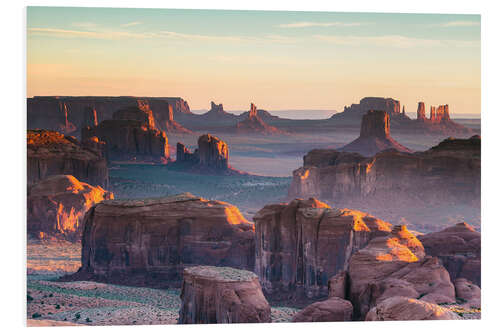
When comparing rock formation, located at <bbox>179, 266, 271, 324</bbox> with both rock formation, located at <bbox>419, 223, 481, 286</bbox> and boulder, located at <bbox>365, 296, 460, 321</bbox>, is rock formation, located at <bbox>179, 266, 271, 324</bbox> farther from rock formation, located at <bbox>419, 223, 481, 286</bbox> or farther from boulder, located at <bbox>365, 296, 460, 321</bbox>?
rock formation, located at <bbox>419, 223, 481, 286</bbox>

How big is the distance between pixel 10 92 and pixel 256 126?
1436 centimetres

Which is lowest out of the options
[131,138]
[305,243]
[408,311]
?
[408,311]

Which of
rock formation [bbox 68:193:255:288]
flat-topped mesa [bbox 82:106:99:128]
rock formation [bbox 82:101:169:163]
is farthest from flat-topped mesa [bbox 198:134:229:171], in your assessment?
flat-topped mesa [bbox 82:106:99:128]

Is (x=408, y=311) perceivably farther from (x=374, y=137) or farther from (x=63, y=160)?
(x=63, y=160)

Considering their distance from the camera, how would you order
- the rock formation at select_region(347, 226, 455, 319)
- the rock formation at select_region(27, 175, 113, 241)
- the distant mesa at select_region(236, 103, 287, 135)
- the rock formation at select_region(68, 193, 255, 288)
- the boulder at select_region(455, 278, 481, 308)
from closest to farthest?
the rock formation at select_region(347, 226, 455, 319), the boulder at select_region(455, 278, 481, 308), the rock formation at select_region(68, 193, 255, 288), the distant mesa at select_region(236, 103, 287, 135), the rock formation at select_region(27, 175, 113, 241)

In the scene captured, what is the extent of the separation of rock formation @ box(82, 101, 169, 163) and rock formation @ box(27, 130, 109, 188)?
1.05m

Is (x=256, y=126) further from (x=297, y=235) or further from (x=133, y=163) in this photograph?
(x=133, y=163)

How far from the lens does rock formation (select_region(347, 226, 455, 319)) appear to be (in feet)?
92.9

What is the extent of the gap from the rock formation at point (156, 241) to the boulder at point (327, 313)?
10.4 metres

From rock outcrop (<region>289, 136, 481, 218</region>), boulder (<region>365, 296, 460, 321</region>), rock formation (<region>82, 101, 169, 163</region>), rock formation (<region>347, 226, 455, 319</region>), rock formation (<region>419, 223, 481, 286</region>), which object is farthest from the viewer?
rock outcrop (<region>289, 136, 481, 218</region>)

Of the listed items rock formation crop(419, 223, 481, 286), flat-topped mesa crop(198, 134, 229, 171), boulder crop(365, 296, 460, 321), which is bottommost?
boulder crop(365, 296, 460, 321)

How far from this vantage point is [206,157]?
4584 cm

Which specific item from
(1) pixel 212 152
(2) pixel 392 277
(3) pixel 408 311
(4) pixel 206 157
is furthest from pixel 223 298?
(4) pixel 206 157

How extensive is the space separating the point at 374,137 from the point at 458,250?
12612 millimetres
